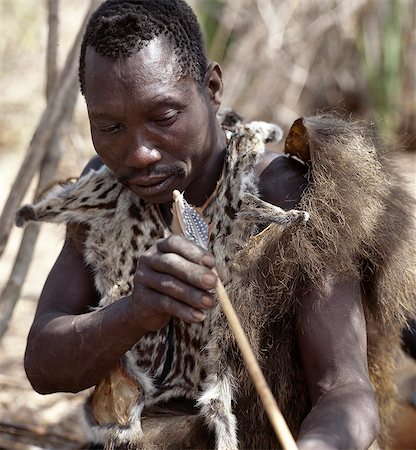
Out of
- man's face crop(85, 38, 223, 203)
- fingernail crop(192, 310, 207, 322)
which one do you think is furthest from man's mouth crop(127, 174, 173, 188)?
fingernail crop(192, 310, 207, 322)

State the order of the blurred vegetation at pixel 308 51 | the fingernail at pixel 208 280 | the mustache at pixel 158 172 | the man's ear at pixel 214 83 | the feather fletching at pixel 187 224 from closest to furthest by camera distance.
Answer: the fingernail at pixel 208 280, the feather fletching at pixel 187 224, the mustache at pixel 158 172, the man's ear at pixel 214 83, the blurred vegetation at pixel 308 51

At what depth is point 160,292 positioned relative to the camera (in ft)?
5.72

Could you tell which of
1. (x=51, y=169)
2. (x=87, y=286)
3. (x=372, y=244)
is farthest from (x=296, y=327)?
(x=51, y=169)

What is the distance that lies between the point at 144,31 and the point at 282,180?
1.65 feet

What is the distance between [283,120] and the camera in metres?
7.48

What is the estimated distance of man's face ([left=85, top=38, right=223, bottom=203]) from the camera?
6.87 ft

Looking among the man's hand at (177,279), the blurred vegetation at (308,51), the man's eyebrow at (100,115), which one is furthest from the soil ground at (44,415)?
the blurred vegetation at (308,51)

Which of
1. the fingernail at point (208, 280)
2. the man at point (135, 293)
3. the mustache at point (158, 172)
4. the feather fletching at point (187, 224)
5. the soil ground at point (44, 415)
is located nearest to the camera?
the fingernail at point (208, 280)

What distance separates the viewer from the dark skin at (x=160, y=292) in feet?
6.27

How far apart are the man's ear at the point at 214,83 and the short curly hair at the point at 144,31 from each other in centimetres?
2

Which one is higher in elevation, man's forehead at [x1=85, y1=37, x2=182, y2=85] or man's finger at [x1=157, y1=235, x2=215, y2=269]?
man's forehead at [x1=85, y1=37, x2=182, y2=85]

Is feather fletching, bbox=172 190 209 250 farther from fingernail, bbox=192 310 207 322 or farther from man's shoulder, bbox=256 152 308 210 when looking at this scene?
man's shoulder, bbox=256 152 308 210

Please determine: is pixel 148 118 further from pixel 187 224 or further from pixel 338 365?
pixel 338 365

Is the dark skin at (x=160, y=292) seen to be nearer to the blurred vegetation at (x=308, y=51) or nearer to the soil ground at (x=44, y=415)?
the soil ground at (x=44, y=415)
